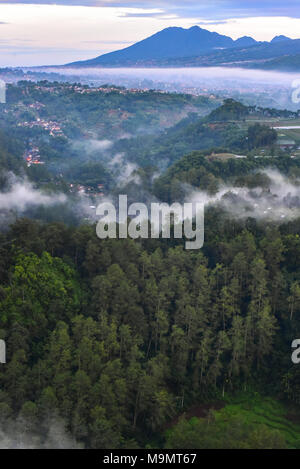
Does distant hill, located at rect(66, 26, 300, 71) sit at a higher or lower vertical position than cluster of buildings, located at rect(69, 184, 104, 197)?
higher

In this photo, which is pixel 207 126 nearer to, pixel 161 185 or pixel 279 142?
pixel 279 142

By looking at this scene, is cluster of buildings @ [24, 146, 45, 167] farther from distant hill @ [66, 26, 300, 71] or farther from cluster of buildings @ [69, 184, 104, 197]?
distant hill @ [66, 26, 300, 71]

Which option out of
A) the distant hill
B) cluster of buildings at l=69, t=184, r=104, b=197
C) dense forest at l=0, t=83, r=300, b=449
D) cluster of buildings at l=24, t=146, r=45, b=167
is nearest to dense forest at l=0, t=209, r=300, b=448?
dense forest at l=0, t=83, r=300, b=449

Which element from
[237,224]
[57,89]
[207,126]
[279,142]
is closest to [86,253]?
[237,224]

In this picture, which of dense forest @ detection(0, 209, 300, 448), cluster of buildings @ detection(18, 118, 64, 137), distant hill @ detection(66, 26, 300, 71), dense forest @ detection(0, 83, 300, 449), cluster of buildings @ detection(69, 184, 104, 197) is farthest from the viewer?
distant hill @ detection(66, 26, 300, 71)

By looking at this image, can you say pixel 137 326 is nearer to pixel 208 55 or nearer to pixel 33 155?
pixel 33 155

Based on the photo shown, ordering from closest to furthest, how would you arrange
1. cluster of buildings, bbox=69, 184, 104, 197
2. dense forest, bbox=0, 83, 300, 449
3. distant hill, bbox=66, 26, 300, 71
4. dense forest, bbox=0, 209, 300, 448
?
dense forest, bbox=0, 83, 300, 449
dense forest, bbox=0, 209, 300, 448
cluster of buildings, bbox=69, 184, 104, 197
distant hill, bbox=66, 26, 300, 71


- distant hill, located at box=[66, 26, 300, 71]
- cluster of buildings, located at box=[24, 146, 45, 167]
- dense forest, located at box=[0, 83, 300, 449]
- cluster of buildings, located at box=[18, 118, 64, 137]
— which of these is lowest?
dense forest, located at box=[0, 83, 300, 449]

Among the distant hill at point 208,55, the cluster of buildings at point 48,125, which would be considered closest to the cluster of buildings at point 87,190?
the cluster of buildings at point 48,125

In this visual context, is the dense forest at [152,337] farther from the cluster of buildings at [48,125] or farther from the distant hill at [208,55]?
the distant hill at [208,55]

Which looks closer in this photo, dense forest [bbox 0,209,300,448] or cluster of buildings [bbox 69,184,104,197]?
dense forest [bbox 0,209,300,448]

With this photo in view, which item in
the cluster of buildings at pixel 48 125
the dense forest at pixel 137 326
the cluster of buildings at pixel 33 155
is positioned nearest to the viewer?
the dense forest at pixel 137 326

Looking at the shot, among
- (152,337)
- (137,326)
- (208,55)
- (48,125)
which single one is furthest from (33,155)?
(208,55)
